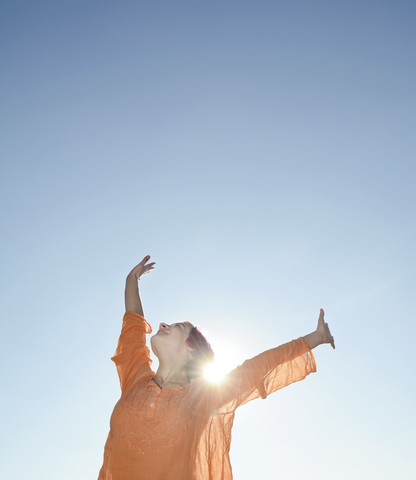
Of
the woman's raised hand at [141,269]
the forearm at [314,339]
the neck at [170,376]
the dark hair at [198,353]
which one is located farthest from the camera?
the woman's raised hand at [141,269]

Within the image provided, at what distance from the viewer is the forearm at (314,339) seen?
364 centimetres

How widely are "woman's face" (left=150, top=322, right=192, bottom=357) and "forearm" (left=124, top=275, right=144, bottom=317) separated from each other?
0.41 m

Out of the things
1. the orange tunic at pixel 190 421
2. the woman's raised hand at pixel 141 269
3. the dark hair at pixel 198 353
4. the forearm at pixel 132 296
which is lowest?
the orange tunic at pixel 190 421

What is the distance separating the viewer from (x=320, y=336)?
3713 millimetres

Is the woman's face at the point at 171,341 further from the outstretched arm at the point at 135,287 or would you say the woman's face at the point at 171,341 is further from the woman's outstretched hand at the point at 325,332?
the woman's outstretched hand at the point at 325,332

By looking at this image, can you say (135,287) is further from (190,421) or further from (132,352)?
(190,421)

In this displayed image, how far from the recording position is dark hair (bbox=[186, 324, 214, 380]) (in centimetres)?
392

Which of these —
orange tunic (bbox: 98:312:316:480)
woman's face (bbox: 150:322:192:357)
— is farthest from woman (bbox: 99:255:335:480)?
woman's face (bbox: 150:322:192:357)

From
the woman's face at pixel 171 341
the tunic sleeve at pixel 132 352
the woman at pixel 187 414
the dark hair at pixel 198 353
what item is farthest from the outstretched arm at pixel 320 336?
the tunic sleeve at pixel 132 352

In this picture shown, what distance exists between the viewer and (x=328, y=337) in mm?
3740

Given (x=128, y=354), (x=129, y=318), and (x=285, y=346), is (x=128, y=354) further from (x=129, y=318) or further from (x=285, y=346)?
(x=285, y=346)

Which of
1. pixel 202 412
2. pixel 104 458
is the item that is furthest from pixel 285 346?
pixel 104 458

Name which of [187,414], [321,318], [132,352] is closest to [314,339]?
[321,318]

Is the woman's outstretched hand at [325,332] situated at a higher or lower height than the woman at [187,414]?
higher
